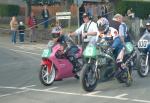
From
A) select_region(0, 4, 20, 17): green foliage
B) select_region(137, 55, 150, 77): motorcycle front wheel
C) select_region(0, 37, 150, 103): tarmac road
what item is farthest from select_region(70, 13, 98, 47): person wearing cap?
select_region(0, 4, 20, 17): green foliage

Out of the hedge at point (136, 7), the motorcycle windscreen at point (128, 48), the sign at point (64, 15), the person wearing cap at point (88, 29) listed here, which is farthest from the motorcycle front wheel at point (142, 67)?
the hedge at point (136, 7)

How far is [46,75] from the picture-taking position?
13430mm

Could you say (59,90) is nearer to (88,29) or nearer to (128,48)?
(128,48)

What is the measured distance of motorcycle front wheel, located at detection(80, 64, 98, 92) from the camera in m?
12.2

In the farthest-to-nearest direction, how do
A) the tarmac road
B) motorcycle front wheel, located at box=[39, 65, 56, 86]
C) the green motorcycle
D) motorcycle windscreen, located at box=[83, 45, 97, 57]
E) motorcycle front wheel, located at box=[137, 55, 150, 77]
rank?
motorcycle front wheel, located at box=[137, 55, 150, 77] < motorcycle front wheel, located at box=[39, 65, 56, 86] < motorcycle windscreen, located at box=[83, 45, 97, 57] < the green motorcycle < the tarmac road

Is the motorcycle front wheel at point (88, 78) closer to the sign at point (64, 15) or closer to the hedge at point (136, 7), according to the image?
the sign at point (64, 15)

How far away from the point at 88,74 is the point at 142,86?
187 centimetres

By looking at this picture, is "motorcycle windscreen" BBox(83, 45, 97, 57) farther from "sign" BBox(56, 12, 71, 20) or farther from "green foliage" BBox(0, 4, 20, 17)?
"green foliage" BBox(0, 4, 20, 17)

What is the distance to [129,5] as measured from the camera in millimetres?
39594

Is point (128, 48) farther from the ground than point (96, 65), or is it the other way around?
point (128, 48)

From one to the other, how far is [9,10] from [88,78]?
28338mm

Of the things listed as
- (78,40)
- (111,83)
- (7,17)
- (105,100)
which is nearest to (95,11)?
(7,17)

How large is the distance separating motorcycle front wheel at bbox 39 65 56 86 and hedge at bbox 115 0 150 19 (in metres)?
24.6

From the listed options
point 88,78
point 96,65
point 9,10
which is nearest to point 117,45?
point 96,65
